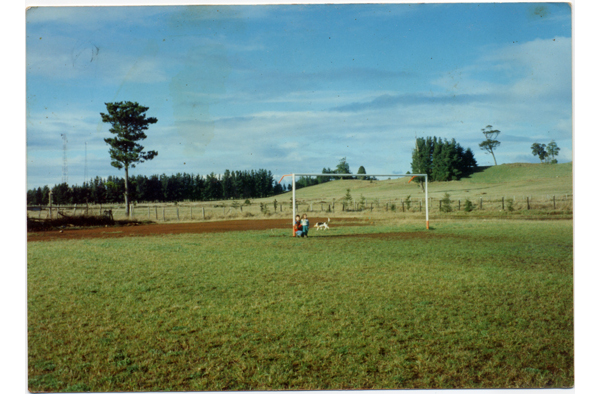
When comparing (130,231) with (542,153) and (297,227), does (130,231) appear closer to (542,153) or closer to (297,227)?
(297,227)

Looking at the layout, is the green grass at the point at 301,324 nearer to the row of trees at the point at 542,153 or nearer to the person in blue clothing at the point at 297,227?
the person in blue clothing at the point at 297,227

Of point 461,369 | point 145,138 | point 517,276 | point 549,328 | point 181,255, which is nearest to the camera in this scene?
point 461,369

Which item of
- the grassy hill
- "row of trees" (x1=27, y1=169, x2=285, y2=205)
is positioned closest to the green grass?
"row of trees" (x1=27, y1=169, x2=285, y2=205)

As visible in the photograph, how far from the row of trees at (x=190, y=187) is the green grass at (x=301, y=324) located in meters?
13.7

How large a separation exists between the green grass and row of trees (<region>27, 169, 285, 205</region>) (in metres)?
13.7

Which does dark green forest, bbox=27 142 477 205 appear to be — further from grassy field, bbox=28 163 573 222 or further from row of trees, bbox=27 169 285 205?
grassy field, bbox=28 163 573 222

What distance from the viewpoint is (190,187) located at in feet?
98.2

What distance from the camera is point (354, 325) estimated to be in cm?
382

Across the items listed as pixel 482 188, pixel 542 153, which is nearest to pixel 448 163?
pixel 482 188
